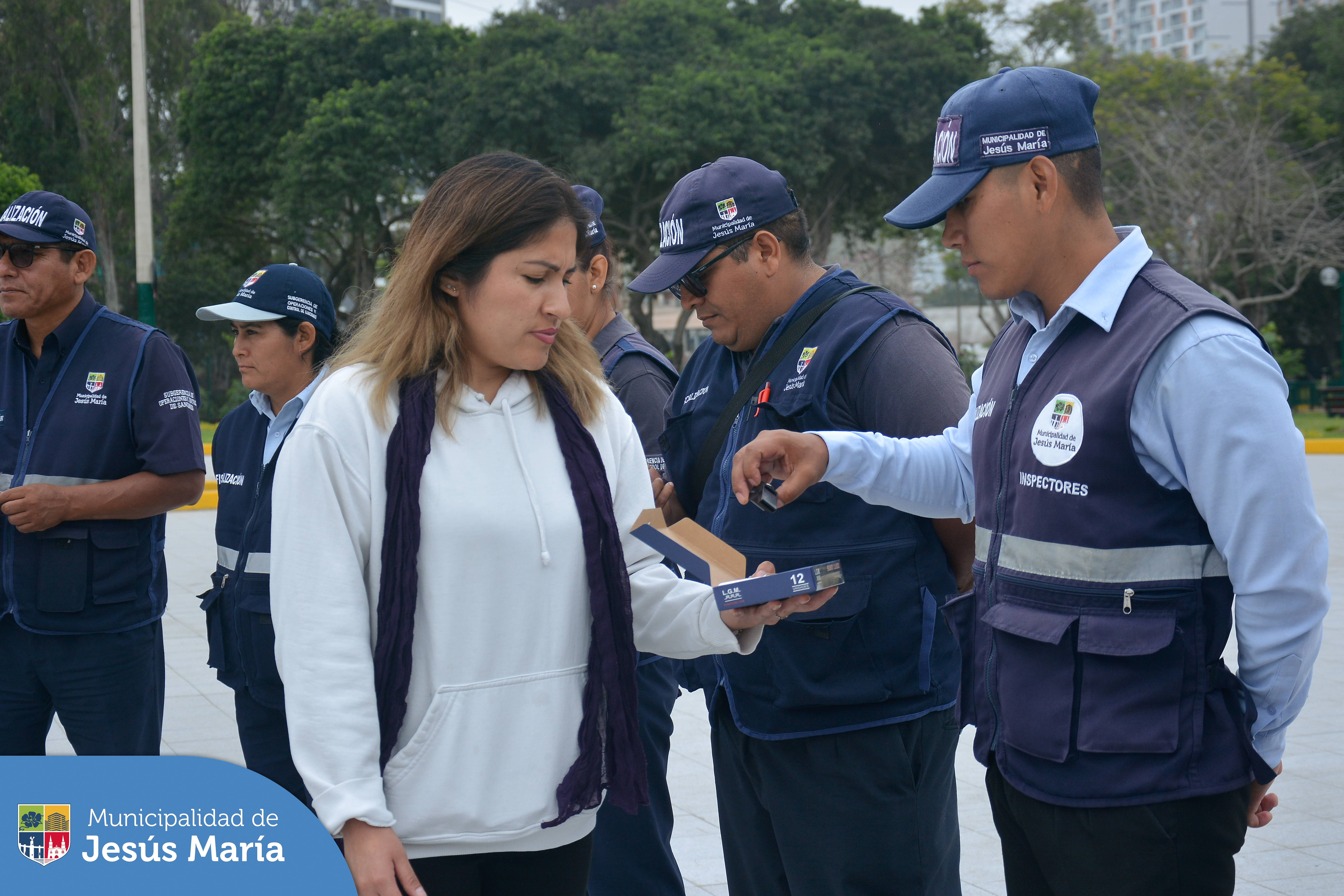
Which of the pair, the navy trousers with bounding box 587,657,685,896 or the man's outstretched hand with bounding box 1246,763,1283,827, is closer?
the man's outstretched hand with bounding box 1246,763,1283,827

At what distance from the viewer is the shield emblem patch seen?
2.72 m

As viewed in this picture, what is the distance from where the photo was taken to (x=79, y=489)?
11.2 ft

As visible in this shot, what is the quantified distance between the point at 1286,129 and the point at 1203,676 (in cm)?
3099

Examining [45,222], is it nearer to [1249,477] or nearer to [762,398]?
[762,398]

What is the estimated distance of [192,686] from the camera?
637cm

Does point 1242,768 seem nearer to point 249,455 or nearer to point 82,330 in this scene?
point 249,455

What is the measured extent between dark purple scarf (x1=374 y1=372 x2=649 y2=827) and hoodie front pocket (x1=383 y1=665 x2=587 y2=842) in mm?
43

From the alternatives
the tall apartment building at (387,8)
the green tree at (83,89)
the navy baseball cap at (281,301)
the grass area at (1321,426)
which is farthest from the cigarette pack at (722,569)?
the green tree at (83,89)

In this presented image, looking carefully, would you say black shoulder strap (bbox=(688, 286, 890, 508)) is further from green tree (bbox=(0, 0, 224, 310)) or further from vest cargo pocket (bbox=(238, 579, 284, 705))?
green tree (bbox=(0, 0, 224, 310))

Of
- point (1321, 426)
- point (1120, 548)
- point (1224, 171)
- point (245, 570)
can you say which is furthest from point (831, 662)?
point (1224, 171)

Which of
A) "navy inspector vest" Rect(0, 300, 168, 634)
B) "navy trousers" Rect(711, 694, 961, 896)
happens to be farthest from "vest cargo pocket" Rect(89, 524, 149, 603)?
"navy trousers" Rect(711, 694, 961, 896)

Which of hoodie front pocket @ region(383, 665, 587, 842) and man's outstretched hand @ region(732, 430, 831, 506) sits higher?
man's outstretched hand @ region(732, 430, 831, 506)

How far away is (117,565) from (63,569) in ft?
0.51
